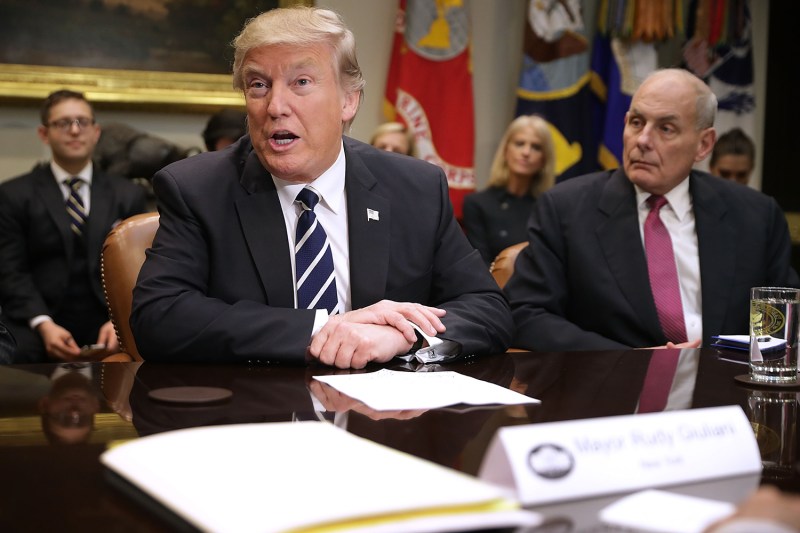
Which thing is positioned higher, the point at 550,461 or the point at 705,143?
the point at 705,143

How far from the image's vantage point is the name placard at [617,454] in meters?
0.86

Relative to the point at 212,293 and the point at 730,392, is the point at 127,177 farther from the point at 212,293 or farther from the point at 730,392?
the point at 730,392

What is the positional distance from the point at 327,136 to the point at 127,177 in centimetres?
288

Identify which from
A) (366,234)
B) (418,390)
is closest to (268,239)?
(366,234)

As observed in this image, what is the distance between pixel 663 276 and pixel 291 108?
123 centimetres

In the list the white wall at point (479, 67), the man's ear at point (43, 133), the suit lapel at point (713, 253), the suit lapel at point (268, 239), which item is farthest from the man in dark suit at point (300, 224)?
the white wall at point (479, 67)

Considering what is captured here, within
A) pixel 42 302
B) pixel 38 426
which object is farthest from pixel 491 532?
pixel 42 302

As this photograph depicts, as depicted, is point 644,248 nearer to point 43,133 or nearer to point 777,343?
point 777,343

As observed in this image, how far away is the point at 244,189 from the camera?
214 centimetres

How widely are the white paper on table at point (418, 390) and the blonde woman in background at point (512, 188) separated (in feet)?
11.4

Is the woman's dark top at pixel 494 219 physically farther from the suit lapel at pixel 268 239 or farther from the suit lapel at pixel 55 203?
the suit lapel at pixel 268 239

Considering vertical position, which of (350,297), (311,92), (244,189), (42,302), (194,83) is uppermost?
(194,83)

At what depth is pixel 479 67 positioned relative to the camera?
5746 mm

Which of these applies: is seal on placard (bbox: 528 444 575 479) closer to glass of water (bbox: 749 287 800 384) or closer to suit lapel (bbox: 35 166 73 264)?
glass of water (bbox: 749 287 800 384)
